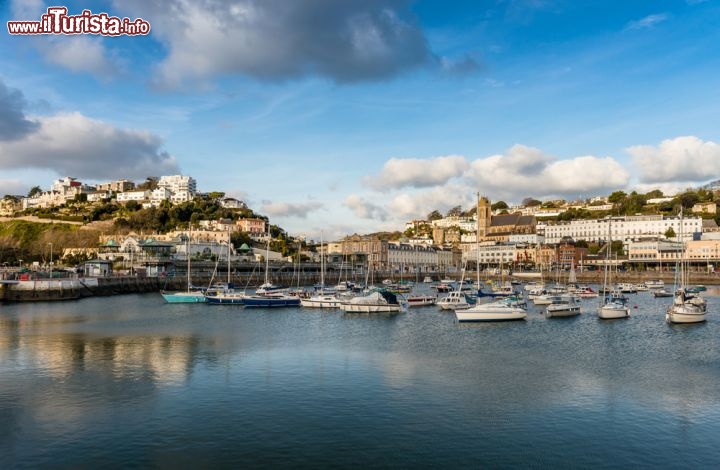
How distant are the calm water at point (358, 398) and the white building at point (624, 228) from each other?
132m

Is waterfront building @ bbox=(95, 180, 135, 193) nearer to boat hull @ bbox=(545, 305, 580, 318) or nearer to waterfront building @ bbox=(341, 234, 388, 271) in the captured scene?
waterfront building @ bbox=(341, 234, 388, 271)

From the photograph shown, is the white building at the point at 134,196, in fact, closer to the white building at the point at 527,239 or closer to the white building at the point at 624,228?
the white building at the point at 527,239

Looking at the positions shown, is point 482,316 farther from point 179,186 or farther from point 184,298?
point 179,186

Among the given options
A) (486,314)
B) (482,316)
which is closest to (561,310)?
(486,314)

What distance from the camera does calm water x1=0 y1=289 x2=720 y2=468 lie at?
49.6 feet

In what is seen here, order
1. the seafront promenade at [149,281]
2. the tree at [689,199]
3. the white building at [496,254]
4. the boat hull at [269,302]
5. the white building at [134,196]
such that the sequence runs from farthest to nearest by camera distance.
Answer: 1. the tree at [689,199]
2. the white building at [134,196]
3. the white building at [496,254]
4. the seafront promenade at [149,281]
5. the boat hull at [269,302]

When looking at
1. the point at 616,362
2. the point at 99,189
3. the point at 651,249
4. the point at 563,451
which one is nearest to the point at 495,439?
the point at 563,451

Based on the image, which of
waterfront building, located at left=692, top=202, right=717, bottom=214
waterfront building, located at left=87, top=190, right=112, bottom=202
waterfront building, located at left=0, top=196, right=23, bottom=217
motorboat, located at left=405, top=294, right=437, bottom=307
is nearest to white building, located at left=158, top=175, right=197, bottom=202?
waterfront building, located at left=87, top=190, right=112, bottom=202

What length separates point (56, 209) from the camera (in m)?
158

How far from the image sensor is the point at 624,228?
162250 mm

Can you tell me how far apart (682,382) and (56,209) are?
167779 millimetres

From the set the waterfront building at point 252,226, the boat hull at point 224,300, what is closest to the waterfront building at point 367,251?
the waterfront building at point 252,226

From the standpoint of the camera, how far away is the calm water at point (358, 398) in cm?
1513

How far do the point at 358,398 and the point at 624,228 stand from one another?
6359 inches
